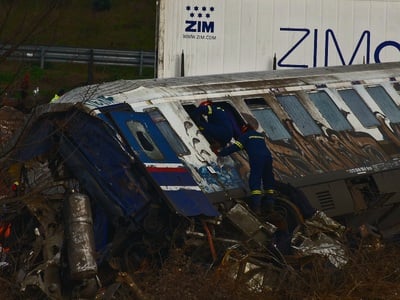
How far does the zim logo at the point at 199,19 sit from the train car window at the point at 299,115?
19.9 feet

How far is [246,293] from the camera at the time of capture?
11.2 metres

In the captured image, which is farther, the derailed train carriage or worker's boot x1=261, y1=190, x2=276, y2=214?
worker's boot x1=261, y1=190, x2=276, y2=214

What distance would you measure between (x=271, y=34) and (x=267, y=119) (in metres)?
6.95

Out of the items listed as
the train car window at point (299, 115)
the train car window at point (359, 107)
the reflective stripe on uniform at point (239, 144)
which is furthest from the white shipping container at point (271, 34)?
the reflective stripe on uniform at point (239, 144)

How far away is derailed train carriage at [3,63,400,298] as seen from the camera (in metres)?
12.3

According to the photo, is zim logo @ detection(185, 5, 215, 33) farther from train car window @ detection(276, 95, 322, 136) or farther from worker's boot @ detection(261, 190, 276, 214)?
worker's boot @ detection(261, 190, 276, 214)

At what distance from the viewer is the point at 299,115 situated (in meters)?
15.0

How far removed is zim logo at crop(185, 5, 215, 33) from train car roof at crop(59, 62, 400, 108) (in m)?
4.79

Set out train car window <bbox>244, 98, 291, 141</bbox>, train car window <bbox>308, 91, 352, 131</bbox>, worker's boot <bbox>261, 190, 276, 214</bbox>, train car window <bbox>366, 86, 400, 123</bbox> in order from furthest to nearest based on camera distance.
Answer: train car window <bbox>366, 86, 400, 123</bbox> → train car window <bbox>308, 91, 352, 131</bbox> → train car window <bbox>244, 98, 291, 141</bbox> → worker's boot <bbox>261, 190, 276, 214</bbox>

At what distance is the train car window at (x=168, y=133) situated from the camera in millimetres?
13305

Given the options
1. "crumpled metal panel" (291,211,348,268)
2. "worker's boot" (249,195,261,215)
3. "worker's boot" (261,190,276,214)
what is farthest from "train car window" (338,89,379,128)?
"worker's boot" (249,195,261,215)

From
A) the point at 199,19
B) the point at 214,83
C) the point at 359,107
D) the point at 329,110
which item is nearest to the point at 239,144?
the point at 214,83

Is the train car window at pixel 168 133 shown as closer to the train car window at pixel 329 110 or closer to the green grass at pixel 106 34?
the train car window at pixel 329 110

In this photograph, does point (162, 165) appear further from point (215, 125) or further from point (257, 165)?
point (215, 125)
